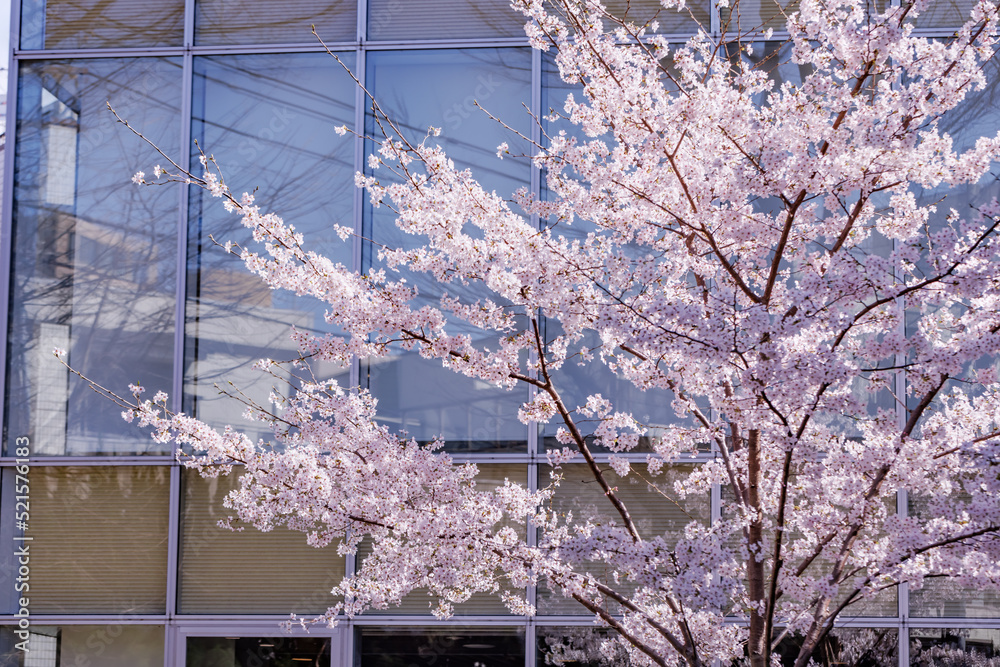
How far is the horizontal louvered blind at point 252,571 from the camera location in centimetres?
638

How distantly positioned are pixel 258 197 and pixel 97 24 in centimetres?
202

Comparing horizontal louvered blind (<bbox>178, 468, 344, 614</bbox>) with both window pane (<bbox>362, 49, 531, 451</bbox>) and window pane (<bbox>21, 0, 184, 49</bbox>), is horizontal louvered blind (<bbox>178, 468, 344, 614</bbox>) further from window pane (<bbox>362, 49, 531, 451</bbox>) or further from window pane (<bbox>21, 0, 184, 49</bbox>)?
window pane (<bbox>21, 0, 184, 49</bbox>)

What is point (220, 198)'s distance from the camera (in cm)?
682

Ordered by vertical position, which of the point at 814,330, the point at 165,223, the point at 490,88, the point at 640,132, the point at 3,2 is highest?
the point at 3,2

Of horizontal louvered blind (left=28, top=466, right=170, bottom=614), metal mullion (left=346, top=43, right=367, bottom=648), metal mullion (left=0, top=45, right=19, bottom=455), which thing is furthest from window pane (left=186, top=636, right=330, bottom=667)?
metal mullion (left=0, top=45, right=19, bottom=455)

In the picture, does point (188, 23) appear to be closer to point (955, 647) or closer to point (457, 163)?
point (457, 163)

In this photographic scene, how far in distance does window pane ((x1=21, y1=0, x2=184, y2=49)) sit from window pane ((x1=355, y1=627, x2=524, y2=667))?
16.7ft

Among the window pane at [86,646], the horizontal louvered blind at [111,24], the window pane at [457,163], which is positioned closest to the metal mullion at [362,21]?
the window pane at [457,163]

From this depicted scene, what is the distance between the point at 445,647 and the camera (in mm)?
6297

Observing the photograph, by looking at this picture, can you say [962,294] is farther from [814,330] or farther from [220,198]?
[220,198]

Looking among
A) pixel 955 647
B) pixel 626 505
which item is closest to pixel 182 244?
pixel 626 505

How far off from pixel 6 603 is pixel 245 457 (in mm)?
3781

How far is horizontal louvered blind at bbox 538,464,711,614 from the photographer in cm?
622

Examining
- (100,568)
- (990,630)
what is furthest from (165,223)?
(990,630)
